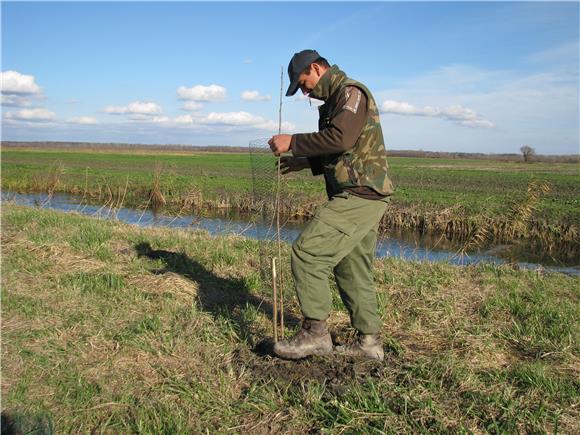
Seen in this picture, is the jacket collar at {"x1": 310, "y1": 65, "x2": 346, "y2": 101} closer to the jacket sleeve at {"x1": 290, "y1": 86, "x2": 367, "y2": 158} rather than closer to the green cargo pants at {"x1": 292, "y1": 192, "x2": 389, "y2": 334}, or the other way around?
the jacket sleeve at {"x1": 290, "y1": 86, "x2": 367, "y2": 158}

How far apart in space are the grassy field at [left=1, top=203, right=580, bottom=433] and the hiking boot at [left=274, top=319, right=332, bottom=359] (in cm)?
8

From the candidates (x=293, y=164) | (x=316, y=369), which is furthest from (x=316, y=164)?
(x=316, y=369)

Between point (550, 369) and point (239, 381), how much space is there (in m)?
2.13

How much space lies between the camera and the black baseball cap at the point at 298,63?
3.39m

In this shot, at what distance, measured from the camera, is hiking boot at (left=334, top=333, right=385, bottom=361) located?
11.8ft

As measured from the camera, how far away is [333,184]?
3.54m

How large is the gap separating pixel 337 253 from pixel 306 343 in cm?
69

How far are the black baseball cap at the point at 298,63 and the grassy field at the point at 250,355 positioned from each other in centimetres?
199

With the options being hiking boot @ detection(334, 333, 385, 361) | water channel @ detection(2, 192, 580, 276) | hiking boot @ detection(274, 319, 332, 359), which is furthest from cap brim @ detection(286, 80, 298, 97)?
water channel @ detection(2, 192, 580, 276)

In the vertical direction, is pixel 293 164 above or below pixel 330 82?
below

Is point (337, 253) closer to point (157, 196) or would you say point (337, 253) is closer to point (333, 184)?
point (333, 184)

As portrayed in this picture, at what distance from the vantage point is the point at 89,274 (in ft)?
17.8

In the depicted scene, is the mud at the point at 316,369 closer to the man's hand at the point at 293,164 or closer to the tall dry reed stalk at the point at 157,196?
the man's hand at the point at 293,164

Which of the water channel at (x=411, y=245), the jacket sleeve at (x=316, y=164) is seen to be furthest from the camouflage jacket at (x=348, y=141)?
the water channel at (x=411, y=245)
